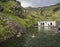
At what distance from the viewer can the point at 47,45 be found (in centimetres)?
11544

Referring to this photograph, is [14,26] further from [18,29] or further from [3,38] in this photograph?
[3,38]

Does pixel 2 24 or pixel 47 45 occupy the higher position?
pixel 2 24

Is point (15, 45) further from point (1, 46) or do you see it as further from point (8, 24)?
point (8, 24)

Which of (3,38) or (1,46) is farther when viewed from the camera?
(3,38)

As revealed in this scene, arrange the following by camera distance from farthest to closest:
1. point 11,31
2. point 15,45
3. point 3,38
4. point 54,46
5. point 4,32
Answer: point 11,31, point 4,32, point 3,38, point 15,45, point 54,46

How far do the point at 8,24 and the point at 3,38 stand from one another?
30769 millimetres

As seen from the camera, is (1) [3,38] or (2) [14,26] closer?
(1) [3,38]

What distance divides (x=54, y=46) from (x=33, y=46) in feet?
35.4

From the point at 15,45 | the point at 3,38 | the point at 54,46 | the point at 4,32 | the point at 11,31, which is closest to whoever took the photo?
the point at 54,46

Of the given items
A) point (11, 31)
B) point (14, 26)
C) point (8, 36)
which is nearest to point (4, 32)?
point (8, 36)

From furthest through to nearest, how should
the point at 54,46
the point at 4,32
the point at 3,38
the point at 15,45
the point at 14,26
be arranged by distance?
the point at 14,26
the point at 4,32
the point at 3,38
the point at 15,45
the point at 54,46

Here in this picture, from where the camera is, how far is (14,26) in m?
174

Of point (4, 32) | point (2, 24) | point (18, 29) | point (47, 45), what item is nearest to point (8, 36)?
point (4, 32)

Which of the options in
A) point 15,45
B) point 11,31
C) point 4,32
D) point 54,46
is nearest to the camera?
point 54,46
